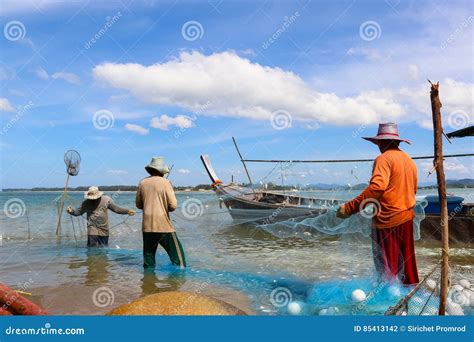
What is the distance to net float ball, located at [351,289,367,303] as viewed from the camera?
4859 mm

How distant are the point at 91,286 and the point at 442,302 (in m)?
4.89

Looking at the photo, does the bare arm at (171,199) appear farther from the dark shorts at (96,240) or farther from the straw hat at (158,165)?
the dark shorts at (96,240)

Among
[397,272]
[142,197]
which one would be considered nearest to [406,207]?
[397,272]

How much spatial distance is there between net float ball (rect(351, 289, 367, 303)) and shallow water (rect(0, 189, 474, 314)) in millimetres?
128

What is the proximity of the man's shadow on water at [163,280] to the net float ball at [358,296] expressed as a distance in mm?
2598

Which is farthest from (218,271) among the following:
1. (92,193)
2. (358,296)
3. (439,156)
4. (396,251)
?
(439,156)

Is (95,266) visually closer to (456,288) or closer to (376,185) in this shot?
(376,185)

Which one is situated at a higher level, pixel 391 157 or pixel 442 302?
pixel 391 157

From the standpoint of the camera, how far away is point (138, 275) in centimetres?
714

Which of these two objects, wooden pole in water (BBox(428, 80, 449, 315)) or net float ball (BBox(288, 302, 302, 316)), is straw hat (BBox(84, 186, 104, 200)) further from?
wooden pole in water (BBox(428, 80, 449, 315))

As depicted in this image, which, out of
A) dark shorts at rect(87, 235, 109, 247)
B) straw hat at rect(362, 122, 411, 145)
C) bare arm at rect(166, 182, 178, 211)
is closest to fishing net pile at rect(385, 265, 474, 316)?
straw hat at rect(362, 122, 411, 145)

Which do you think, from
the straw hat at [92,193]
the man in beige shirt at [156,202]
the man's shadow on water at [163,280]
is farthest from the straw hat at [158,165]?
the straw hat at [92,193]

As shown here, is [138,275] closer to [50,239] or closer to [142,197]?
[142,197]

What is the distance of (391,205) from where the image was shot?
4.68 metres
